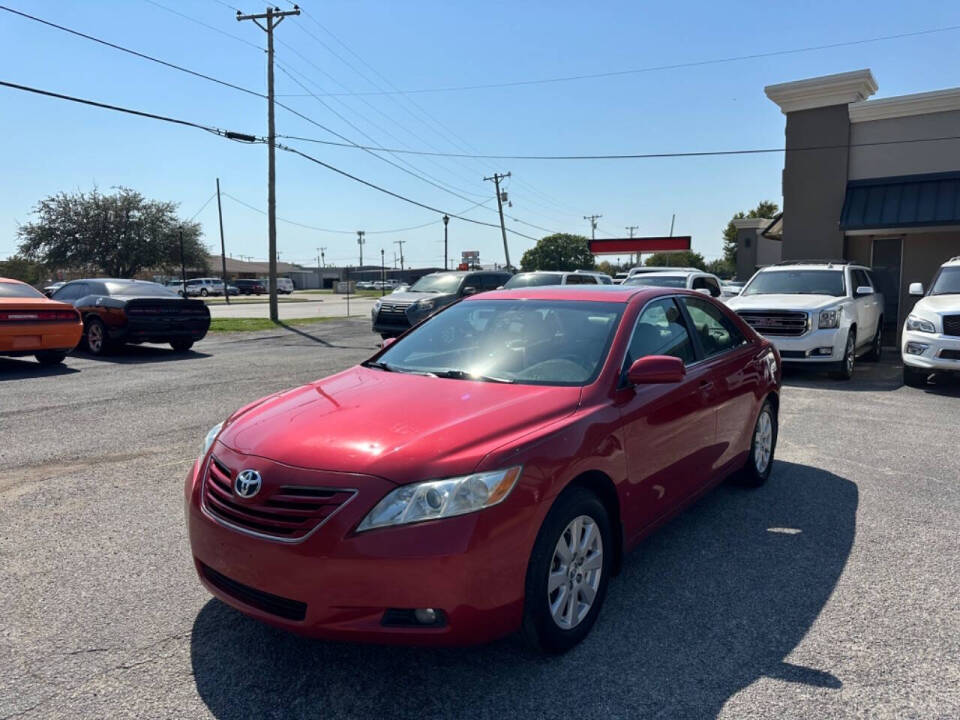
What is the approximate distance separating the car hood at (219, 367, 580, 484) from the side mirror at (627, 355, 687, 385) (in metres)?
0.34

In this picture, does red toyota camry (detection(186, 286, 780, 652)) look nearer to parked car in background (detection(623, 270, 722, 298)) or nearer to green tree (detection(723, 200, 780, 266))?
parked car in background (detection(623, 270, 722, 298))

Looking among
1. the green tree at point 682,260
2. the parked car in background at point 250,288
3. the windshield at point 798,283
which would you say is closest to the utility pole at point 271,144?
the windshield at point 798,283

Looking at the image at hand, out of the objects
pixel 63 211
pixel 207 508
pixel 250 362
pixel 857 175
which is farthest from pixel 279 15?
pixel 63 211

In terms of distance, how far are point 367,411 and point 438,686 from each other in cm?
119

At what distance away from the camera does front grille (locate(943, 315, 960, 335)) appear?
9.49 meters

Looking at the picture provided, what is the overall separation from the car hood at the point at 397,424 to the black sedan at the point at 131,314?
1078cm

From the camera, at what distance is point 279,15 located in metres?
24.4

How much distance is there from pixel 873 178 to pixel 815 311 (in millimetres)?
7646

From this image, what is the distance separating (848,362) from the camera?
1115cm

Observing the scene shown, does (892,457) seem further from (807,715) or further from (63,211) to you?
(63,211)

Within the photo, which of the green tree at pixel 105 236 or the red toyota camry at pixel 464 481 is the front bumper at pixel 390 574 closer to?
the red toyota camry at pixel 464 481

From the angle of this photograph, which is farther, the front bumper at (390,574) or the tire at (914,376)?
the tire at (914,376)

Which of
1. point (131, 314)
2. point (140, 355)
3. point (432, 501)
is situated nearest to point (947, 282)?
point (432, 501)

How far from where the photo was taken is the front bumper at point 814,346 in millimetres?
10797
